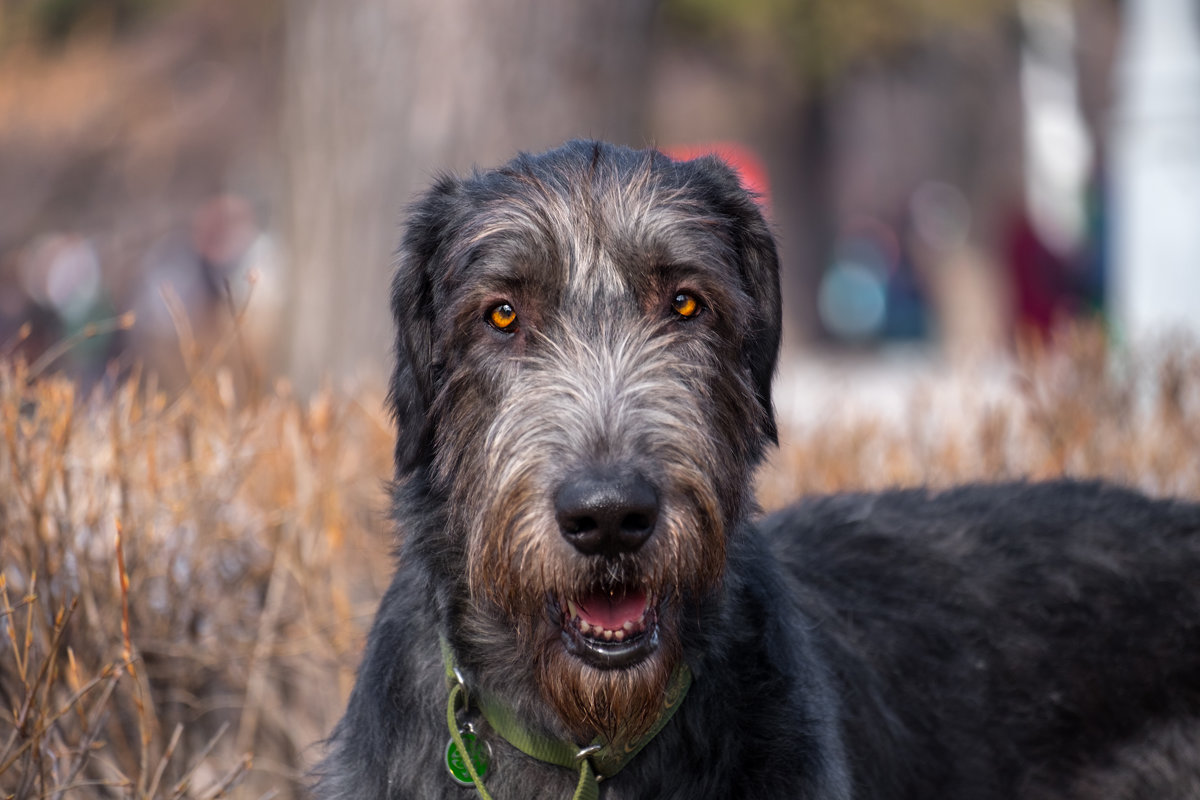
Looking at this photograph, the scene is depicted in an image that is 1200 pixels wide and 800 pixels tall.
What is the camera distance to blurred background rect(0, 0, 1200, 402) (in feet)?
31.0

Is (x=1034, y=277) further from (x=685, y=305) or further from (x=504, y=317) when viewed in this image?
(x=504, y=317)

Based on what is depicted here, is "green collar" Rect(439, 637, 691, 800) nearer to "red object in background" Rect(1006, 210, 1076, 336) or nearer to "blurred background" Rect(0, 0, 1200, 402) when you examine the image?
"blurred background" Rect(0, 0, 1200, 402)

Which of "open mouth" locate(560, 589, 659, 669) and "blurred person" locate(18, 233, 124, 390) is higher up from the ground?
"blurred person" locate(18, 233, 124, 390)

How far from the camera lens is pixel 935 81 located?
3428 centimetres

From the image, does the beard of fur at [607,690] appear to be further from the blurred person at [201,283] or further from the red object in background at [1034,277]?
the red object in background at [1034,277]

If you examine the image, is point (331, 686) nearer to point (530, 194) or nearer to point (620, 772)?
point (620, 772)

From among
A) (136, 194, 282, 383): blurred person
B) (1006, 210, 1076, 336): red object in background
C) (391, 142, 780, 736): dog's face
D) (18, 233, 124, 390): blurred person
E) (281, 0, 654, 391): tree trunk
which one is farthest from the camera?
(18, 233, 124, 390): blurred person

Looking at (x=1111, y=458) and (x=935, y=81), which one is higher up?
(x=935, y=81)

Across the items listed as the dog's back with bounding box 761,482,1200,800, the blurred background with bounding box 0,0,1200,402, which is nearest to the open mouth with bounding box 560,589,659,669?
the dog's back with bounding box 761,482,1200,800

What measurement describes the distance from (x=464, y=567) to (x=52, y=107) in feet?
59.2

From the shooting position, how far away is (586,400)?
130 inches

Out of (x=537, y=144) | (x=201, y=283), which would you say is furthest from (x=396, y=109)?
(x=201, y=283)

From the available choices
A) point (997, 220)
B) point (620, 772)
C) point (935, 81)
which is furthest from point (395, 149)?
point (935, 81)

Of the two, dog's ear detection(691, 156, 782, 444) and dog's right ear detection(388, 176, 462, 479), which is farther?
dog's ear detection(691, 156, 782, 444)
